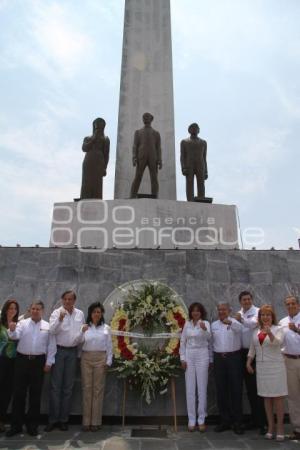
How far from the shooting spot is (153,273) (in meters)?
6.57

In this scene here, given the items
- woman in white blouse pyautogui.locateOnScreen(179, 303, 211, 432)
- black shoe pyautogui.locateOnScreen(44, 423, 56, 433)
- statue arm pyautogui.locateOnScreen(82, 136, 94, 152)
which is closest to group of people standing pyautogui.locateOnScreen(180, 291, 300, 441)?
woman in white blouse pyautogui.locateOnScreen(179, 303, 211, 432)

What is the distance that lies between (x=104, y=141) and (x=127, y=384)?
559 cm

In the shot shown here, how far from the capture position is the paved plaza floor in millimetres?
4258

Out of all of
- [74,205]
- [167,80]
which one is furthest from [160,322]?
[167,80]

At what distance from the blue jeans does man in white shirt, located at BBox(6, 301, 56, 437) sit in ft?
0.41

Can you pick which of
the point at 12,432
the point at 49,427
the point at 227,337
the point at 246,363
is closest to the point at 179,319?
the point at 227,337

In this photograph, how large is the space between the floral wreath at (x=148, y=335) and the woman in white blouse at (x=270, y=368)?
1.08m

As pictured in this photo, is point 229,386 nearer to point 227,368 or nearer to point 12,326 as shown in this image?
point 227,368

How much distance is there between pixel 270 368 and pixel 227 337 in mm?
635

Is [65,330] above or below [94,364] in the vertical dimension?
above

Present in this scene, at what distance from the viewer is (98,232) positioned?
8117 mm

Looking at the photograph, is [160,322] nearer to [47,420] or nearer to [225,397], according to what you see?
[225,397]

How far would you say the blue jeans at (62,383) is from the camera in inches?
196

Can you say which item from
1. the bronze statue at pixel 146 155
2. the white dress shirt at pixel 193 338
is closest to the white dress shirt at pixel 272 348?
the white dress shirt at pixel 193 338
